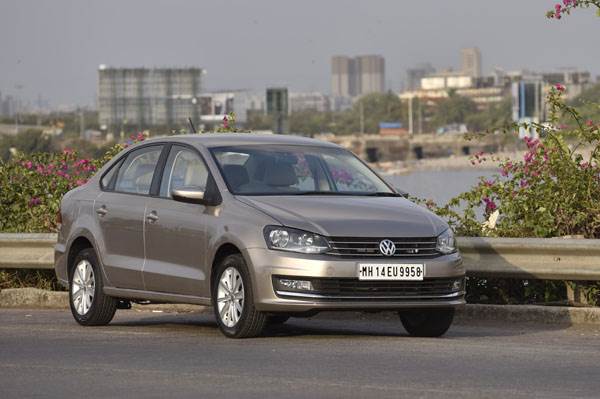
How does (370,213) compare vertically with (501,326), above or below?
above

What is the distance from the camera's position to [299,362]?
388 inches

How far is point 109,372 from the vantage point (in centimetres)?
942

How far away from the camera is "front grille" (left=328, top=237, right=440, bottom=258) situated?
36.0 feet

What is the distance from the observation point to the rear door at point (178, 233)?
11.7 metres

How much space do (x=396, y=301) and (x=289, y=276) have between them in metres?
0.73

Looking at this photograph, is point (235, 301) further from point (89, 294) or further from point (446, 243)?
point (89, 294)

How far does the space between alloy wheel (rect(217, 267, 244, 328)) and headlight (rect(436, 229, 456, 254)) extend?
1.36 m

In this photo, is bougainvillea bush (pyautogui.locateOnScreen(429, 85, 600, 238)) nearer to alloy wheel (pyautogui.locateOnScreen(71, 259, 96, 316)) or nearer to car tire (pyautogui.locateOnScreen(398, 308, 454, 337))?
car tire (pyautogui.locateOnScreen(398, 308, 454, 337))

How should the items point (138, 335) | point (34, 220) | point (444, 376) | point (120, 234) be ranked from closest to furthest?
point (444, 376) → point (138, 335) → point (120, 234) → point (34, 220)

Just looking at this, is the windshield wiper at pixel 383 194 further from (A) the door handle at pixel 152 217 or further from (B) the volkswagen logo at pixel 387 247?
(A) the door handle at pixel 152 217

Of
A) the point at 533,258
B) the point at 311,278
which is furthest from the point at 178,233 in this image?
the point at 533,258

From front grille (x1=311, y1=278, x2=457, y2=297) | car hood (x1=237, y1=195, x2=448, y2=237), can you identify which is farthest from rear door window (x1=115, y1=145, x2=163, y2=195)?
front grille (x1=311, y1=278, x2=457, y2=297)

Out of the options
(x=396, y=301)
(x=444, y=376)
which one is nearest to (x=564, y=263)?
(x=396, y=301)

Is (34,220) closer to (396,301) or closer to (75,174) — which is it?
(75,174)
